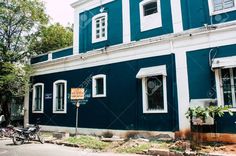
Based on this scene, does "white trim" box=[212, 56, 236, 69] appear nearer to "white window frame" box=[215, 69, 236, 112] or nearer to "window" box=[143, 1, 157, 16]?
"white window frame" box=[215, 69, 236, 112]

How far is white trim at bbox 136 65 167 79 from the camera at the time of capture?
1158 centimetres

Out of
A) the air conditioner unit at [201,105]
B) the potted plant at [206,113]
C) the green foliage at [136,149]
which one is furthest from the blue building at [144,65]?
the green foliage at [136,149]

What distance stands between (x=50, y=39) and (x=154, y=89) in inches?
447

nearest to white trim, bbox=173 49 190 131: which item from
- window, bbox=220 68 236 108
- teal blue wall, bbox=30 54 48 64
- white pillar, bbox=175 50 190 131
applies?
white pillar, bbox=175 50 190 131

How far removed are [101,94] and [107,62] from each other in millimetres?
1809

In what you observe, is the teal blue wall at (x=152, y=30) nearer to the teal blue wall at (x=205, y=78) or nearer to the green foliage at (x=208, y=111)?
the teal blue wall at (x=205, y=78)

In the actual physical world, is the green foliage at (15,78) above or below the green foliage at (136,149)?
above

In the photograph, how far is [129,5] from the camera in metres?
13.7

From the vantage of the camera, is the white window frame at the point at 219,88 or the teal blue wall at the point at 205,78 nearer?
the teal blue wall at the point at 205,78

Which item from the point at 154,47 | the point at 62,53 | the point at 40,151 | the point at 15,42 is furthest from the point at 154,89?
the point at 15,42

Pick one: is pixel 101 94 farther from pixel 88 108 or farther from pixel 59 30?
pixel 59 30

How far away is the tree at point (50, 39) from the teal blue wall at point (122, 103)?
499 centimetres

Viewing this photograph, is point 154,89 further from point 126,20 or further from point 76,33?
point 76,33

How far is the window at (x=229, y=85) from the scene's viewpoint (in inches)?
400
